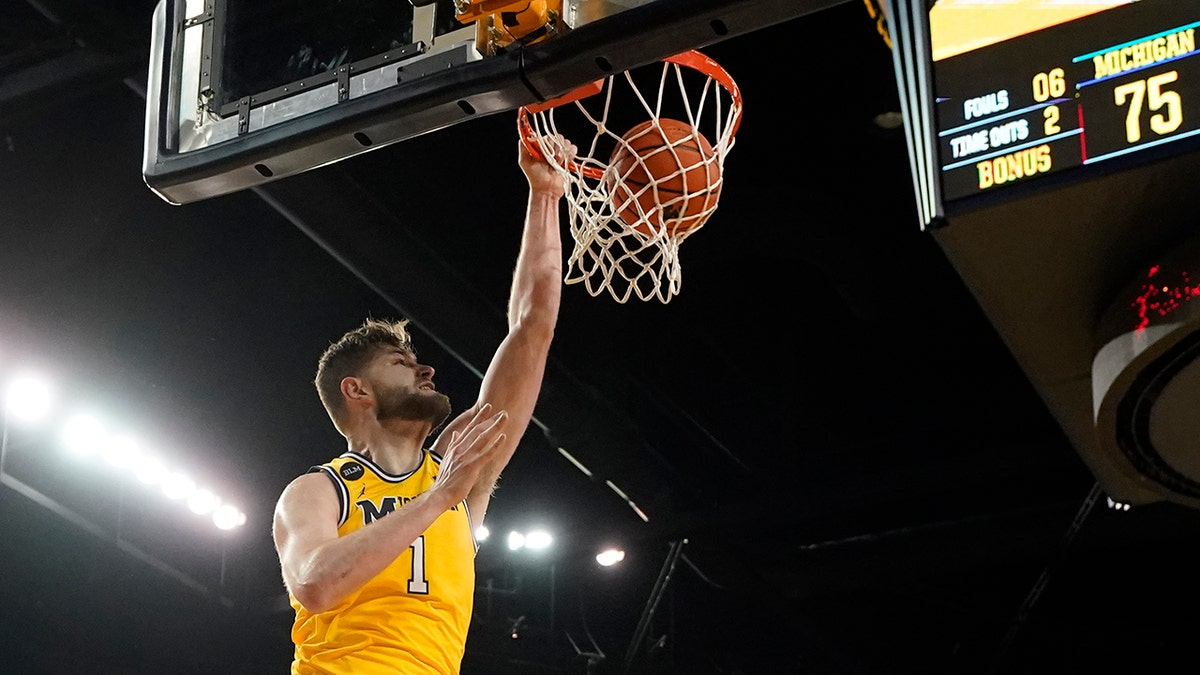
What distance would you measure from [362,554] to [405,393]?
2.47 ft

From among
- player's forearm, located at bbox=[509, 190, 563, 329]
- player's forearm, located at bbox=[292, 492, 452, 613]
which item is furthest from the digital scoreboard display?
player's forearm, located at bbox=[292, 492, 452, 613]

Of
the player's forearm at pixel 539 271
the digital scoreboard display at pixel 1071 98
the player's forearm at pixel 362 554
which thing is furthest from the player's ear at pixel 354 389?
the digital scoreboard display at pixel 1071 98

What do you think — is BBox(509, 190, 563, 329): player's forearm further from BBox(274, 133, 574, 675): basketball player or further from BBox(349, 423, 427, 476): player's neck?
BBox(349, 423, 427, 476): player's neck

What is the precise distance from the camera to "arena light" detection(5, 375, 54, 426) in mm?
Result: 6180

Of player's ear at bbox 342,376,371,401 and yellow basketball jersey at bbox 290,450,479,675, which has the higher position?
player's ear at bbox 342,376,371,401

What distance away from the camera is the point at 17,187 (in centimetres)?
564

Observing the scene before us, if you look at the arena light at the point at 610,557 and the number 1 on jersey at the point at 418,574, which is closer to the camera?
the number 1 on jersey at the point at 418,574

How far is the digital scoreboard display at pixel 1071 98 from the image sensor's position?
3.30 meters

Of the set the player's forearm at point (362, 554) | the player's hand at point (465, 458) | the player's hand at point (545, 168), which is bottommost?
the player's forearm at point (362, 554)

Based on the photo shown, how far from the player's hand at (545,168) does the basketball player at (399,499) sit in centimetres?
1

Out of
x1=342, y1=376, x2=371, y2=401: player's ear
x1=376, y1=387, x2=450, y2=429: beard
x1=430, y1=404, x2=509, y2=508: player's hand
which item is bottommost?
x1=430, y1=404, x2=509, y2=508: player's hand

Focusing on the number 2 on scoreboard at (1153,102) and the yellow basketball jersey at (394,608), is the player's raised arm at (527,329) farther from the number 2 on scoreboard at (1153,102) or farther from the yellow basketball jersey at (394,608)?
the number 2 on scoreboard at (1153,102)

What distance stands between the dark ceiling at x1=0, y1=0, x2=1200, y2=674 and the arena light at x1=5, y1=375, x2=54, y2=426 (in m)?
0.09

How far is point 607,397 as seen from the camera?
7184mm
